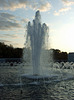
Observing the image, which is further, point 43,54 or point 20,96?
point 43,54

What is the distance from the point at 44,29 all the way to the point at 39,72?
18.1ft

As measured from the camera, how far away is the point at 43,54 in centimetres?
2078

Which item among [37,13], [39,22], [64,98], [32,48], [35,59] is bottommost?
[64,98]

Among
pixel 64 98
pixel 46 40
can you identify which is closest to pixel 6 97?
pixel 64 98

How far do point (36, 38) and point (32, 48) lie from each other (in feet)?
4.25

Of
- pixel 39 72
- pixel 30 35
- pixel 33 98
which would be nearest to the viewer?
pixel 33 98

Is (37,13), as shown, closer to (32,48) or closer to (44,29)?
(44,29)

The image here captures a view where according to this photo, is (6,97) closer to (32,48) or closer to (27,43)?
(32,48)

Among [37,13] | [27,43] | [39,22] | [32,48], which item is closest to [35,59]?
[32,48]

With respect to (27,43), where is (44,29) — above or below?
above

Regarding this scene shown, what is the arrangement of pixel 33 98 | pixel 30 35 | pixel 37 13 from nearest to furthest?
pixel 33 98
pixel 30 35
pixel 37 13

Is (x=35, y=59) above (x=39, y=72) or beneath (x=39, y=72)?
above

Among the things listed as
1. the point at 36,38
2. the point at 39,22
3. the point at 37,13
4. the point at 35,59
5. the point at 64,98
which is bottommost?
the point at 64,98

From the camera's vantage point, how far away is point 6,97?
9.50 metres
